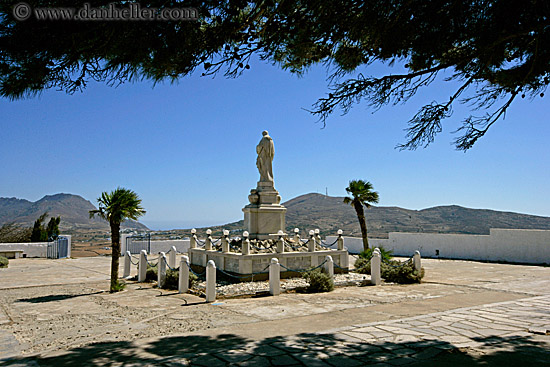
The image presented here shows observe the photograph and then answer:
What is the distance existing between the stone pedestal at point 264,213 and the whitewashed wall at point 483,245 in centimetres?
1185

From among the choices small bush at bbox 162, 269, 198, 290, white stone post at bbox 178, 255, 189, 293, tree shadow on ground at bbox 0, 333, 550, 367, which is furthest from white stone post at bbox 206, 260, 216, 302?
tree shadow on ground at bbox 0, 333, 550, 367

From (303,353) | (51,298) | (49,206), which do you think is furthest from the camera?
(49,206)

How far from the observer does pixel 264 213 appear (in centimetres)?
1469

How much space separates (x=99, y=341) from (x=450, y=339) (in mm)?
5116

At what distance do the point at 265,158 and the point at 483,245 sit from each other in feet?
41.9

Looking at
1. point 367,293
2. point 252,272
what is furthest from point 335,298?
point 252,272

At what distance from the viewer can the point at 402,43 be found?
562 cm

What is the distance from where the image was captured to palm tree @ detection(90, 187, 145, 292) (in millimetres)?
11062

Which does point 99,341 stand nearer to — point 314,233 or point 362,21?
point 362,21

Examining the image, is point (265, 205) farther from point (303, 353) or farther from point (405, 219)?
point (405, 219)

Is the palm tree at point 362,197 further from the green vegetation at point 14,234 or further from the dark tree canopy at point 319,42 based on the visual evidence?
the green vegetation at point 14,234

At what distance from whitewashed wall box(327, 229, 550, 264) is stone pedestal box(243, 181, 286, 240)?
1185 centimetres

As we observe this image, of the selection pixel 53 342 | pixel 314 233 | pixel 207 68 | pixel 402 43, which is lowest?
pixel 53 342

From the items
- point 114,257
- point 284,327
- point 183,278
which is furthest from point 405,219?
point 284,327
